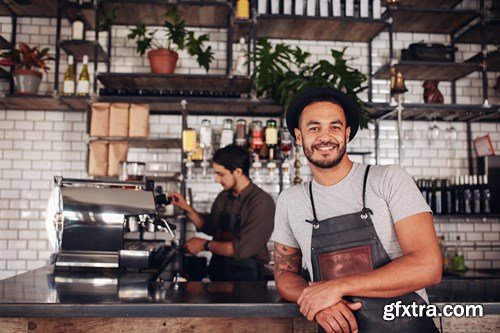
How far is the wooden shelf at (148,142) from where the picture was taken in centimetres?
416

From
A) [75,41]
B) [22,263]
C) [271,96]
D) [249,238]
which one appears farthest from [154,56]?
[22,263]

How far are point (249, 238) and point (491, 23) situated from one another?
3.22 metres

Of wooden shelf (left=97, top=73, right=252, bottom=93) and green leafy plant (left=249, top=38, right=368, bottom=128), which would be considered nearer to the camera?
green leafy plant (left=249, top=38, right=368, bottom=128)

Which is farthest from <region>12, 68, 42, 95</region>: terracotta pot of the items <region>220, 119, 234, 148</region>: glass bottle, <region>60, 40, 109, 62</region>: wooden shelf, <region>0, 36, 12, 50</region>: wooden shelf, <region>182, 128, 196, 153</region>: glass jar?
<region>220, 119, 234, 148</region>: glass bottle

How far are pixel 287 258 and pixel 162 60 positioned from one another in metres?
2.85

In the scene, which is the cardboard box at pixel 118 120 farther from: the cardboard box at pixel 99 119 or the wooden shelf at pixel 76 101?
the wooden shelf at pixel 76 101

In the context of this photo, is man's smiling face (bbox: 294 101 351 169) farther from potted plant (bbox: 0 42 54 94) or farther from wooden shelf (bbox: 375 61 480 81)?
potted plant (bbox: 0 42 54 94)

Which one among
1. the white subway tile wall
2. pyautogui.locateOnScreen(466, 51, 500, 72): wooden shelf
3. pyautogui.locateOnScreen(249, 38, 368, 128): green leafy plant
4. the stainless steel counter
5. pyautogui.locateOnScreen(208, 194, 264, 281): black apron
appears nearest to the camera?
the stainless steel counter

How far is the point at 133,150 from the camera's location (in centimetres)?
468

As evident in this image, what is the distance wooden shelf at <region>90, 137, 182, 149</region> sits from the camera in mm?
4160

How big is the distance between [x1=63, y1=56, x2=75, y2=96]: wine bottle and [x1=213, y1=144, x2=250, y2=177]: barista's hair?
1695 mm

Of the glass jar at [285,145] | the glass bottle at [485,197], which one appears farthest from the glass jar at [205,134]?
the glass bottle at [485,197]

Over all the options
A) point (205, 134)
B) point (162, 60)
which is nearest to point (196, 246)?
point (205, 134)

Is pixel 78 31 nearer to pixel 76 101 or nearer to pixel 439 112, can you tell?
pixel 76 101
